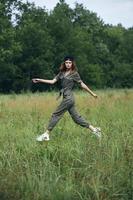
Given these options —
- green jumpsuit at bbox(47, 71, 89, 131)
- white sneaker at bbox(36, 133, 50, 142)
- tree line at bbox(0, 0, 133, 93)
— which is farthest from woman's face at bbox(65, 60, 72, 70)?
tree line at bbox(0, 0, 133, 93)

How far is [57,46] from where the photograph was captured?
8650cm

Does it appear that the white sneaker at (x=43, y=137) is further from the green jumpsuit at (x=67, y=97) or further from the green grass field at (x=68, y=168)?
the green jumpsuit at (x=67, y=97)

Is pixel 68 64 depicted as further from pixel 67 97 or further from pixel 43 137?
pixel 43 137

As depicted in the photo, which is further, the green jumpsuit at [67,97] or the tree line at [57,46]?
the tree line at [57,46]

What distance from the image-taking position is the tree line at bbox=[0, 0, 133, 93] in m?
66.8

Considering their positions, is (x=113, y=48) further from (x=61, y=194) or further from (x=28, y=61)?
(x=61, y=194)

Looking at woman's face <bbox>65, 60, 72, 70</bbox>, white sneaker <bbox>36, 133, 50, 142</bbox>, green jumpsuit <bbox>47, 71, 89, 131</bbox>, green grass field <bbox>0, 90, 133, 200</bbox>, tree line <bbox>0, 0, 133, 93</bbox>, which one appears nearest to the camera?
green grass field <bbox>0, 90, 133, 200</bbox>

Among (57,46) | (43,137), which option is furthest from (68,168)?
(57,46)

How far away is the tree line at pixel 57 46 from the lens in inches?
2628

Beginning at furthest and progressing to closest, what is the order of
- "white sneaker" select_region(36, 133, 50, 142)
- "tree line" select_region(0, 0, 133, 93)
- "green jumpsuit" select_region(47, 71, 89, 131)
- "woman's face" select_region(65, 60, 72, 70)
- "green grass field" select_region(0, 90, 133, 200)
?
"tree line" select_region(0, 0, 133, 93) → "green jumpsuit" select_region(47, 71, 89, 131) → "woman's face" select_region(65, 60, 72, 70) → "white sneaker" select_region(36, 133, 50, 142) → "green grass field" select_region(0, 90, 133, 200)

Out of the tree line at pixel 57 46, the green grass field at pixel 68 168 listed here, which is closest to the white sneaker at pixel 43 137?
the green grass field at pixel 68 168

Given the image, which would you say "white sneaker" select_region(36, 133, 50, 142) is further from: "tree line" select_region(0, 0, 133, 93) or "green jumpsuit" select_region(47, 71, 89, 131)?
"tree line" select_region(0, 0, 133, 93)

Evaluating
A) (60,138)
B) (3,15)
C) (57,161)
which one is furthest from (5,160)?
(3,15)

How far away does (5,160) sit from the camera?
923cm
